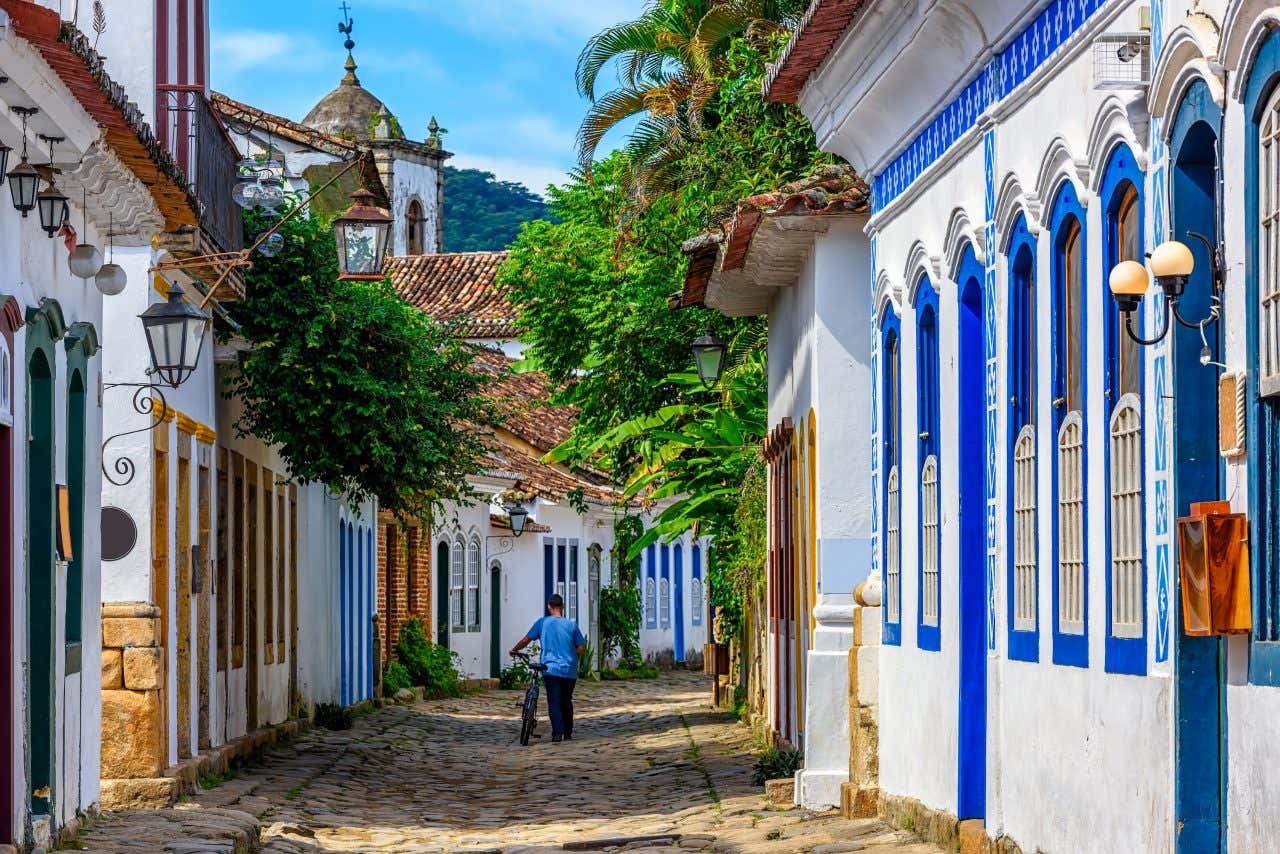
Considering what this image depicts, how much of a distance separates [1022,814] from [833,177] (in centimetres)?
722

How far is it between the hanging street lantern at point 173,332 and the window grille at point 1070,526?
21.2 feet

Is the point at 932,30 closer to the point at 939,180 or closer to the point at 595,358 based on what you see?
the point at 939,180

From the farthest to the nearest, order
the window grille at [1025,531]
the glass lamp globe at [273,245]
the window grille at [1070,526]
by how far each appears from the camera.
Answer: the glass lamp globe at [273,245], the window grille at [1025,531], the window grille at [1070,526]

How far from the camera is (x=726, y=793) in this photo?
16.4m

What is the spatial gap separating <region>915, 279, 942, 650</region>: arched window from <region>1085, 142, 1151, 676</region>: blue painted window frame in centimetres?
335

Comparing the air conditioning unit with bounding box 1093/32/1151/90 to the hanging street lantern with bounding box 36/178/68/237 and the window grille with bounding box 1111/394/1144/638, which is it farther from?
the hanging street lantern with bounding box 36/178/68/237

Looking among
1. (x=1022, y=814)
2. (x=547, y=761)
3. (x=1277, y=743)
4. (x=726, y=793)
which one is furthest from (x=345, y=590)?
(x=1277, y=743)

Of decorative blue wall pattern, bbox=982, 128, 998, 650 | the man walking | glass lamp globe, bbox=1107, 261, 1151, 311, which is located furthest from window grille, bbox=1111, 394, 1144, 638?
the man walking

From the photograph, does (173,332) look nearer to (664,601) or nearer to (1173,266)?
(1173,266)

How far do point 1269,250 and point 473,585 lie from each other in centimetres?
3184

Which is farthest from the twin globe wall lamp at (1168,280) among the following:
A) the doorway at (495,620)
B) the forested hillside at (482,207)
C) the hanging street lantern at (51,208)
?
the forested hillside at (482,207)

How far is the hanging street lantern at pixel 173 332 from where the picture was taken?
1384 centimetres

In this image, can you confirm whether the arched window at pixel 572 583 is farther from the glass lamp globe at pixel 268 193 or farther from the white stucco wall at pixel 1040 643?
the white stucco wall at pixel 1040 643

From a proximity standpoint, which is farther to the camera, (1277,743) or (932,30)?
(932,30)
